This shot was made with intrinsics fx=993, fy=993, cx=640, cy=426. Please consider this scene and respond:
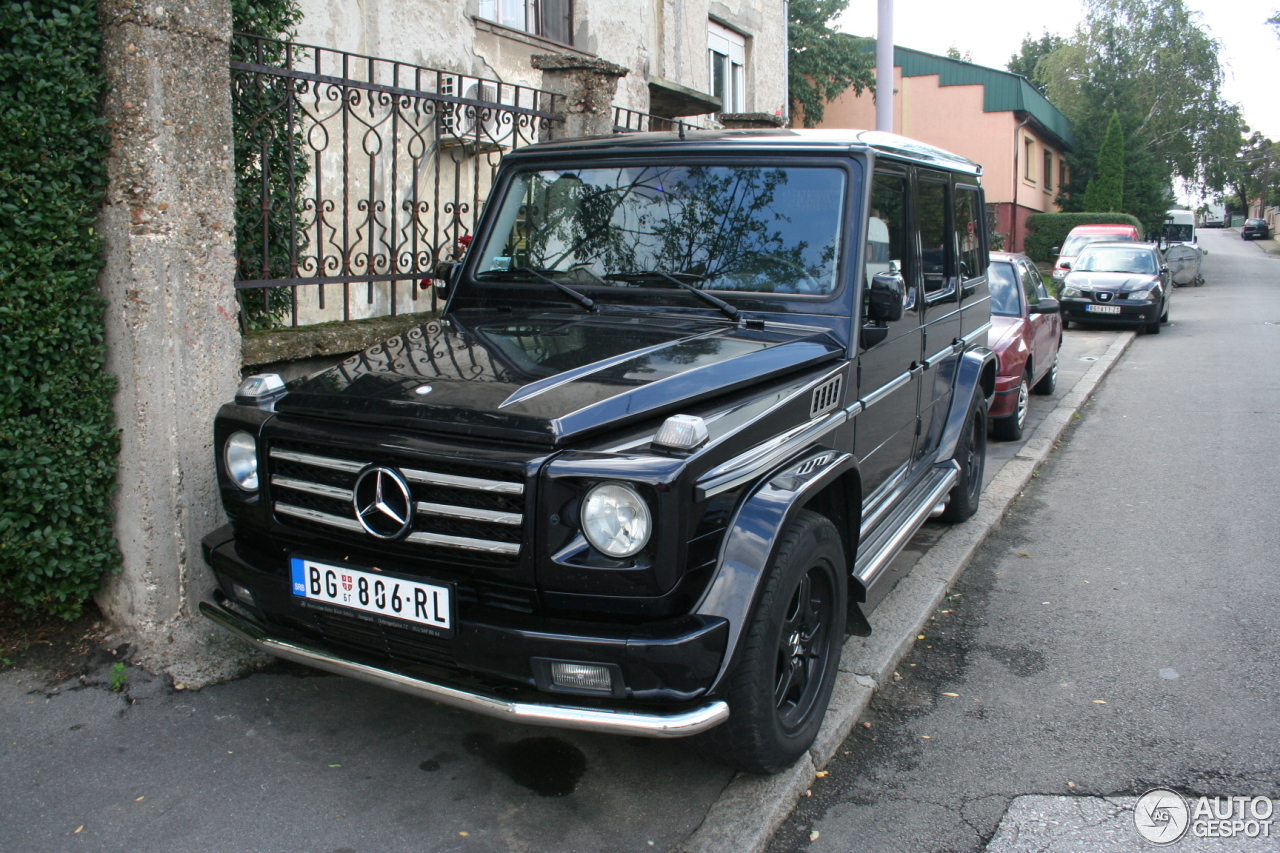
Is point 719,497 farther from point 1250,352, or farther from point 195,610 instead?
point 1250,352

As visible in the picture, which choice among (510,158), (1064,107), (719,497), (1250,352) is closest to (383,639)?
(719,497)

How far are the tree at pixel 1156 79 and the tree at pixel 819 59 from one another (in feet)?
55.9

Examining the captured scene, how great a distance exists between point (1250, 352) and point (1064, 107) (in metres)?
36.2

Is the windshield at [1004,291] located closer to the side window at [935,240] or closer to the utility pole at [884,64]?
the utility pole at [884,64]

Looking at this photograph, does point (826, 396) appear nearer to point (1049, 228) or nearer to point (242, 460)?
point (242, 460)

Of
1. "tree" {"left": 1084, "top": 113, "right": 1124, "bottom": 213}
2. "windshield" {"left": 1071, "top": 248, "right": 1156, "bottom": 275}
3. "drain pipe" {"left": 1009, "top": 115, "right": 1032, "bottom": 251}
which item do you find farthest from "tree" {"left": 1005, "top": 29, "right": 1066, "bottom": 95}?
"windshield" {"left": 1071, "top": 248, "right": 1156, "bottom": 275}

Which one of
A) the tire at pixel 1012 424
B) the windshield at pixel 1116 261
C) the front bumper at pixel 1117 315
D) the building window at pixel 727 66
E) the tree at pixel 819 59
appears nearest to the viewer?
the tire at pixel 1012 424

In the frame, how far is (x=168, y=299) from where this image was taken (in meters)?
3.78

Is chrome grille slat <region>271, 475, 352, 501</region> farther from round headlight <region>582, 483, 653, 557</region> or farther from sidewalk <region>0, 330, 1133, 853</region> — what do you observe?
sidewalk <region>0, 330, 1133, 853</region>

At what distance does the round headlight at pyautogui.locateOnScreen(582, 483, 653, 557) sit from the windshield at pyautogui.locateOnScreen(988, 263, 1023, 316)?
23.5ft

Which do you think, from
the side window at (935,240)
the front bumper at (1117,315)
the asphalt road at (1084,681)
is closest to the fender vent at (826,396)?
the asphalt road at (1084,681)

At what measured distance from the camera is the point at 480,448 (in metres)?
2.67

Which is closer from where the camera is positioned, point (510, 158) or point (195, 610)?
point (195, 610)

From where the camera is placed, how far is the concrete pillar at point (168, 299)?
3707 millimetres
